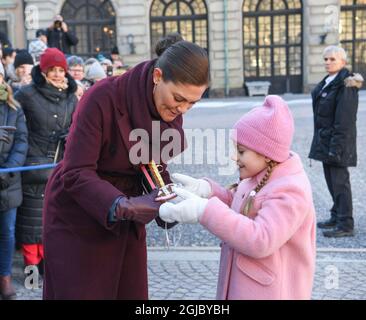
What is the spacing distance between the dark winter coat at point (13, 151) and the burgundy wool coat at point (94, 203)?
1.99m

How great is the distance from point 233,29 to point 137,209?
2242 centimetres

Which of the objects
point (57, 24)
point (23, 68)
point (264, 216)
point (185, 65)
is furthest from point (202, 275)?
point (57, 24)

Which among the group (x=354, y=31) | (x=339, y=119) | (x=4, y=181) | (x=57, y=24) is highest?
(x=354, y=31)

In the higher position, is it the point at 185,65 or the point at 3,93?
the point at 185,65

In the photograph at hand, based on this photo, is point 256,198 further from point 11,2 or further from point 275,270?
point 11,2

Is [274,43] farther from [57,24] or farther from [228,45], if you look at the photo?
[57,24]

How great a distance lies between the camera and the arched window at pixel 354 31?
78.7 feet

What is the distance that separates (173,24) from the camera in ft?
80.3

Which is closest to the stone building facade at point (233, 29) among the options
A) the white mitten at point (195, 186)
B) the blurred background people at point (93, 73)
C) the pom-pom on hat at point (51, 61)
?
the blurred background people at point (93, 73)

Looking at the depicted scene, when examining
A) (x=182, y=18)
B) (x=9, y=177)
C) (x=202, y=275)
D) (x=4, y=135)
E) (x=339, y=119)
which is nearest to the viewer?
(x=4, y=135)

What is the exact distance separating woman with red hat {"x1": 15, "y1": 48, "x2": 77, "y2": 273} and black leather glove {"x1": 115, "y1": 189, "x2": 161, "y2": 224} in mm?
2706

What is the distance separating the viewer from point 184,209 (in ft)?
7.38

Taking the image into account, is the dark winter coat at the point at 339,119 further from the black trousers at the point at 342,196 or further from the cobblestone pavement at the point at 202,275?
the cobblestone pavement at the point at 202,275

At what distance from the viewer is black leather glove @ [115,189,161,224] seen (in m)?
2.23
